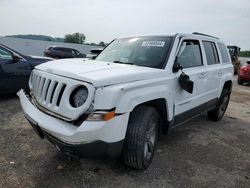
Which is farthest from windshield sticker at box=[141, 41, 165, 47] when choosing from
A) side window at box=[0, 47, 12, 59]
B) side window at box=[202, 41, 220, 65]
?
side window at box=[0, 47, 12, 59]

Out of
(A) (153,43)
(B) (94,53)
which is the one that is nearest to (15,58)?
(B) (94,53)

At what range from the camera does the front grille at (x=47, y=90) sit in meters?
2.65

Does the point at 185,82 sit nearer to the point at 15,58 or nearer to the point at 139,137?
the point at 139,137

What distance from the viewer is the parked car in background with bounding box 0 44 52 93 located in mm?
5852

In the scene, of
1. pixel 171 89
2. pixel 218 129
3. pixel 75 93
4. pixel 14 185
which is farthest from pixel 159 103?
pixel 218 129

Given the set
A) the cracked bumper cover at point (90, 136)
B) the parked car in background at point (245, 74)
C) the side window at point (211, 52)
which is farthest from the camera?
the parked car in background at point (245, 74)

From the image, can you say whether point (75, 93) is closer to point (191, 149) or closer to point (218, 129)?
point (191, 149)

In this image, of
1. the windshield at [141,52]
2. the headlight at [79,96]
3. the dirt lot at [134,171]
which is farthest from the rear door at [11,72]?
the headlight at [79,96]

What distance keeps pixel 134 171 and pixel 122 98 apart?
1.15 m

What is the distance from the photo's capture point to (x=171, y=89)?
332 centimetres

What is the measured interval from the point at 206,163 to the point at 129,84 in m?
1.84

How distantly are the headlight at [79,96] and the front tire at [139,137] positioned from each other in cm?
62

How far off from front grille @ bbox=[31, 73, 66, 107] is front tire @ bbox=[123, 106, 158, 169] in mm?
837

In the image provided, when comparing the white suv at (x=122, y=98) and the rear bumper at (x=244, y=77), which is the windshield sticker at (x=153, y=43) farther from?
the rear bumper at (x=244, y=77)
